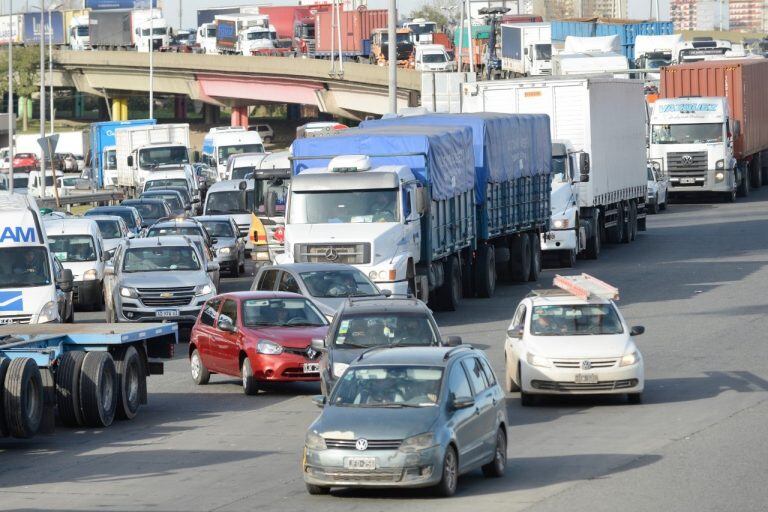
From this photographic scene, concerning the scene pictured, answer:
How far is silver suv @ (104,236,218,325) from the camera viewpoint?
93.0 feet

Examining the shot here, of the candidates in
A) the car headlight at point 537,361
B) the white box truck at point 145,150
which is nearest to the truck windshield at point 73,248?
the car headlight at point 537,361

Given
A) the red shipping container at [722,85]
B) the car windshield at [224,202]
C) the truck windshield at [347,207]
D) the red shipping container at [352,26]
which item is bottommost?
the car windshield at [224,202]

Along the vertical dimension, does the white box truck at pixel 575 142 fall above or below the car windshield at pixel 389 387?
above

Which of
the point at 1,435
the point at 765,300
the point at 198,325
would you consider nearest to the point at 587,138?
the point at 765,300

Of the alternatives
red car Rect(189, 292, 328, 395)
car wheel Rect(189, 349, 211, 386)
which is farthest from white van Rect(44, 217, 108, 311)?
red car Rect(189, 292, 328, 395)

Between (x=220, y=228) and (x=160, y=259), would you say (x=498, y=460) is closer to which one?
(x=160, y=259)

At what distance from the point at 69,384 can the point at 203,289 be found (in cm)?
1076

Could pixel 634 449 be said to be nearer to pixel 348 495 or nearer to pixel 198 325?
pixel 348 495

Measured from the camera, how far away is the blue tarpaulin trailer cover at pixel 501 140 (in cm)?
3369

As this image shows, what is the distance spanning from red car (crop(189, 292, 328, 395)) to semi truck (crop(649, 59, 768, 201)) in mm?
38203

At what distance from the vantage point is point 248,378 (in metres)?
20.9

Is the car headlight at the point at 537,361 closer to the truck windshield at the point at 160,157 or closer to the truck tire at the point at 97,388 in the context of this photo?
the truck tire at the point at 97,388

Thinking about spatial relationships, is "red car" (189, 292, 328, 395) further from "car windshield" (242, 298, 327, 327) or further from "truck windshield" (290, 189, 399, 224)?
"truck windshield" (290, 189, 399, 224)

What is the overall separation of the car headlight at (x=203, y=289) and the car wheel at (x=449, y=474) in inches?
611
